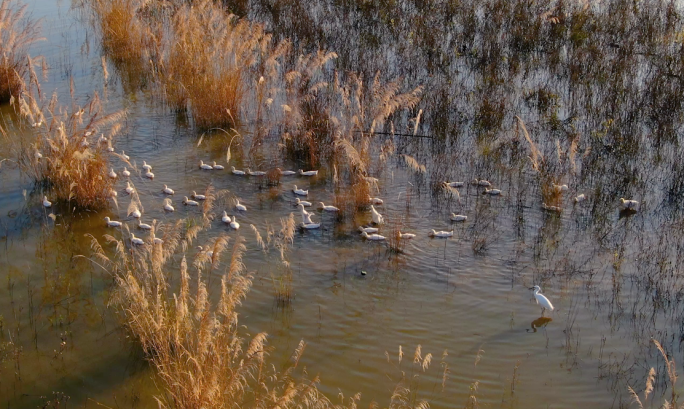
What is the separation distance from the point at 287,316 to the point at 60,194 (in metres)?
3.76

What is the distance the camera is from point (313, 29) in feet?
48.1

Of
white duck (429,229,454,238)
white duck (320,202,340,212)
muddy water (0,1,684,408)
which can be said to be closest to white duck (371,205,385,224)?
muddy water (0,1,684,408)

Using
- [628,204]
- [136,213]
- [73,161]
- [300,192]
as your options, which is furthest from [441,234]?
[73,161]

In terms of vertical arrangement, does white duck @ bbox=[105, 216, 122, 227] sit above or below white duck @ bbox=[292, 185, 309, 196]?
below

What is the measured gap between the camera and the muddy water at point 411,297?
17.7 ft

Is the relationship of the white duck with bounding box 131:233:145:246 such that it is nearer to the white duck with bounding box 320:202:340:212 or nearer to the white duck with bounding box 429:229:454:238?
the white duck with bounding box 320:202:340:212

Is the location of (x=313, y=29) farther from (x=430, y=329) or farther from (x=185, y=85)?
(x=430, y=329)

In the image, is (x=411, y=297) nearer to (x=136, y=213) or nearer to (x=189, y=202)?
(x=189, y=202)

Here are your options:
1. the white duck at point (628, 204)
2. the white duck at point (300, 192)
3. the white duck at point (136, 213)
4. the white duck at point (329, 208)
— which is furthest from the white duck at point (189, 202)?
A: the white duck at point (628, 204)

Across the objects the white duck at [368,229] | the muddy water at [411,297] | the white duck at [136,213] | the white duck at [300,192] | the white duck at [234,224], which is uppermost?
the white duck at [300,192]

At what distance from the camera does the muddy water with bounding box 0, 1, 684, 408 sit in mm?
5391

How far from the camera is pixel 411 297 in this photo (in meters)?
6.55

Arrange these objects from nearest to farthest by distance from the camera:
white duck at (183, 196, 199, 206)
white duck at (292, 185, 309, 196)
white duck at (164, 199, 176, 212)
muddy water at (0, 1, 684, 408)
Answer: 1. muddy water at (0, 1, 684, 408)
2. white duck at (164, 199, 176, 212)
3. white duck at (183, 196, 199, 206)
4. white duck at (292, 185, 309, 196)

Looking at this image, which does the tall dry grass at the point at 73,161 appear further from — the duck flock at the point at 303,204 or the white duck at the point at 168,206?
the white duck at the point at 168,206
